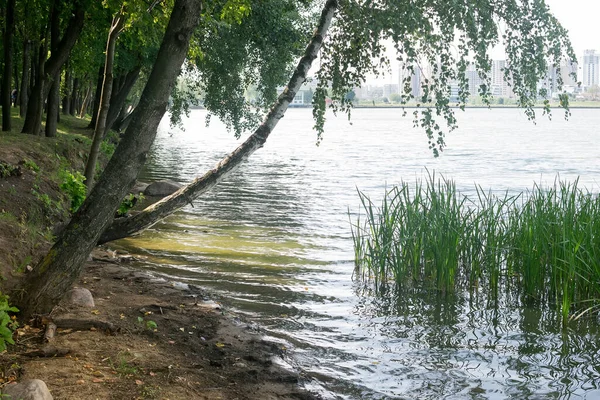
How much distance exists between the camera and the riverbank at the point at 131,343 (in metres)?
5.48

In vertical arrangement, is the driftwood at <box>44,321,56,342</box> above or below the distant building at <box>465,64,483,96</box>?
below

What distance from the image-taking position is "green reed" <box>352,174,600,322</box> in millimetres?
9055

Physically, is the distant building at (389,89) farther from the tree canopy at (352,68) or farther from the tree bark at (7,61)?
the tree bark at (7,61)

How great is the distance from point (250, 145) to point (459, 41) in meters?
2.37

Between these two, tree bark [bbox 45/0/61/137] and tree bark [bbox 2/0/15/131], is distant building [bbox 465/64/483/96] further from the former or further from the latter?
tree bark [bbox 2/0/15/131]

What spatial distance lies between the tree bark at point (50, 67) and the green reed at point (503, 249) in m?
10.6

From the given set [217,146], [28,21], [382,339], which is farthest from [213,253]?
[217,146]

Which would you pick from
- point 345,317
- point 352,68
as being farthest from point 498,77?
point 345,317

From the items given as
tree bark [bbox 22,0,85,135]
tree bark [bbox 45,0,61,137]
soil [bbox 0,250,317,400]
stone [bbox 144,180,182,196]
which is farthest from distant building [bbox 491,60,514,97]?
stone [bbox 144,180,182,196]

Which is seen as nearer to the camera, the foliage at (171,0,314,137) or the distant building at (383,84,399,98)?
the distant building at (383,84,399,98)

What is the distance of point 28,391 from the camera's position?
15.2 feet

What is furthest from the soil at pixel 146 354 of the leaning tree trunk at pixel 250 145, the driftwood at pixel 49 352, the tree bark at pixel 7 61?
the tree bark at pixel 7 61

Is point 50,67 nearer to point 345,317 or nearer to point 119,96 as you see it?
point 119,96

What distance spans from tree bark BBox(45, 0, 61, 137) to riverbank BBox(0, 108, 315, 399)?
871 cm
